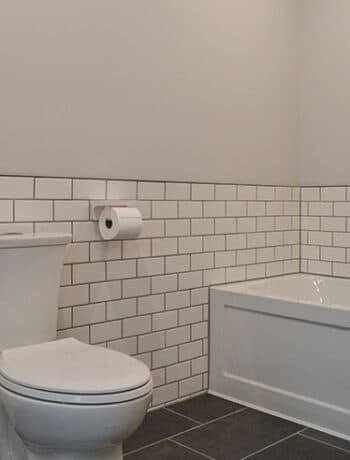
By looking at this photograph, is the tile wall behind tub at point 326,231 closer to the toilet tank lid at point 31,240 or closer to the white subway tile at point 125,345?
the white subway tile at point 125,345

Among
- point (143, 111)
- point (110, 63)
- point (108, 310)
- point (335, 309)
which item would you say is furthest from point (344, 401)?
point (110, 63)

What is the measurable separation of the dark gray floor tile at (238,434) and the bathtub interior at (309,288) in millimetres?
759

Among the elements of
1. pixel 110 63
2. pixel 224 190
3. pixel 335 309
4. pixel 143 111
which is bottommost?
pixel 335 309

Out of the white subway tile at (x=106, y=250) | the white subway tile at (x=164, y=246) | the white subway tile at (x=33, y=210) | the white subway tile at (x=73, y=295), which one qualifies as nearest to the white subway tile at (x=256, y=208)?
the white subway tile at (x=164, y=246)

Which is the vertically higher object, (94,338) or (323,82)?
(323,82)

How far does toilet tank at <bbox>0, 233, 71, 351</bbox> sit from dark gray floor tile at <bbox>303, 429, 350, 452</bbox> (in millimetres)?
1239

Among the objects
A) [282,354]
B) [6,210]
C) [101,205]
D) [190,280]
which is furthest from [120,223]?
[282,354]

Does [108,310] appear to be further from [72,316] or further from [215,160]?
[215,160]

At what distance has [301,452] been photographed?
7.69ft

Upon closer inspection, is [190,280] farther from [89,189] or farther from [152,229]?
[89,189]

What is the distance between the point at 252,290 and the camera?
3.00m

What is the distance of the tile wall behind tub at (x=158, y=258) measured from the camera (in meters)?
2.43

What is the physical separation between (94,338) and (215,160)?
117 cm

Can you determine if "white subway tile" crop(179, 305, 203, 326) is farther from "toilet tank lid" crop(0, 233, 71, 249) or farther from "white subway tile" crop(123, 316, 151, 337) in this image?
"toilet tank lid" crop(0, 233, 71, 249)
